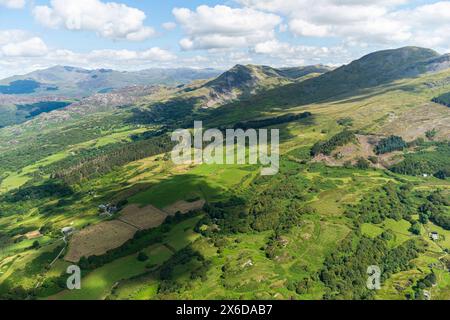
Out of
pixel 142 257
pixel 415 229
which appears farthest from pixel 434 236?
pixel 142 257

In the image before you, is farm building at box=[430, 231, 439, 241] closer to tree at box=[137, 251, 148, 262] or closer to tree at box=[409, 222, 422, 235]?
tree at box=[409, 222, 422, 235]

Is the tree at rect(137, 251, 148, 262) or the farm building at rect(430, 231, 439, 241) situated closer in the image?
the tree at rect(137, 251, 148, 262)

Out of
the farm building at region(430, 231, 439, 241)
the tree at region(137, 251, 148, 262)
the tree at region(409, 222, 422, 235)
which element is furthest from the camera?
the tree at region(409, 222, 422, 235)

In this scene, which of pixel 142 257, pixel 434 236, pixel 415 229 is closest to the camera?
pixel 142 257

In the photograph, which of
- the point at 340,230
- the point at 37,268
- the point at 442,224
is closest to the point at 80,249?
the point at 37,268

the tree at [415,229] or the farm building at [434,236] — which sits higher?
the tree at [415,229]

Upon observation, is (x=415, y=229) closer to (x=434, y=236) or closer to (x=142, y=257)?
(x=434, y=236)

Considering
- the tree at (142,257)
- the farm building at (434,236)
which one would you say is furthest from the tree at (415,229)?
the tree at (142,257)

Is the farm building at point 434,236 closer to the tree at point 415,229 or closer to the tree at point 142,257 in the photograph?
the tree at point 415,229

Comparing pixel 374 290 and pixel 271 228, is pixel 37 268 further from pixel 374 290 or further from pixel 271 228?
pixel 374 290

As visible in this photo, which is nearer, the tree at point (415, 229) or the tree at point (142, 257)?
the tree at point (142, 257)

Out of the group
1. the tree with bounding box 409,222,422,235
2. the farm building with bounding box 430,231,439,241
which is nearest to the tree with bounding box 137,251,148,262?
the tree with bounding box 409,222,422,235
